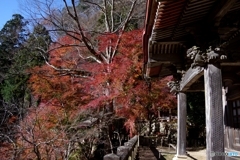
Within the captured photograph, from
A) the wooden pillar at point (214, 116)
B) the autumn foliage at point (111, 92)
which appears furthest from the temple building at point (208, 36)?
the autumn foliage at point (111, 92)

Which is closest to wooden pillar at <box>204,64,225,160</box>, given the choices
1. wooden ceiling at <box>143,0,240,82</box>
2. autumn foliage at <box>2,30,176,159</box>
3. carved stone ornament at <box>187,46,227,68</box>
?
carved stone ornament at <box>187,46,227,68</box>

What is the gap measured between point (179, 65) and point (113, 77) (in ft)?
19.3

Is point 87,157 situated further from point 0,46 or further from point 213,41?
point 0,46

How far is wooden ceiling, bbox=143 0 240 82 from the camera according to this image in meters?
3.17

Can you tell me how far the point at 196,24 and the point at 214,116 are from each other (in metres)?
1.42

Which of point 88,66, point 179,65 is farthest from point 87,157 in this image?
point 179,65

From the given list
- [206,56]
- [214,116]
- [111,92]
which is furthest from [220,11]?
[111,92]

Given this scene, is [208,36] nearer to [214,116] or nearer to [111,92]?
[214,116]

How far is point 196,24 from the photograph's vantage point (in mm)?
3904

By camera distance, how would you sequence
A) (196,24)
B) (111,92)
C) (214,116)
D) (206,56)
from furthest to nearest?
(111,92) < (196,24) < (206,56) < (214,116)

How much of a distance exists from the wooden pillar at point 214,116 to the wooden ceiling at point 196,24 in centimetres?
55

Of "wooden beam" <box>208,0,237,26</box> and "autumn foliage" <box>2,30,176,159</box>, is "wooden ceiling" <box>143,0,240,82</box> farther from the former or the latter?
"autumn foliage" <box>2,30,176,159</box>

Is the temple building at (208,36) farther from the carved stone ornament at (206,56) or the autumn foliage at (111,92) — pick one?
the autumn foliage at (111,92)

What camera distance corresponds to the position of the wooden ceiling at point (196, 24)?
3.17m
